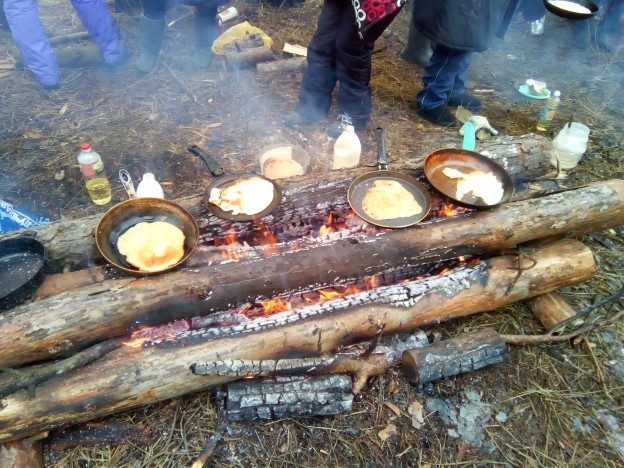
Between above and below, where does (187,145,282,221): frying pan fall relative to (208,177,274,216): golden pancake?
above

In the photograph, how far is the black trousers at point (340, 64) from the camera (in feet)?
16.5

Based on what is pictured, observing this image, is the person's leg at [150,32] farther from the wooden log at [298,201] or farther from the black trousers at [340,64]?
the wooden log at [298,201]

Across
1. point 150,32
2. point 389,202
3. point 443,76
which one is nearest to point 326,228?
point 389,202

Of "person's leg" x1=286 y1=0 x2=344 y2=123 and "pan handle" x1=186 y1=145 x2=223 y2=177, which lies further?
"person's leg" x1=286 y1=0 x2=344 y2=123

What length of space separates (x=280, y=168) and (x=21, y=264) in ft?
8.43

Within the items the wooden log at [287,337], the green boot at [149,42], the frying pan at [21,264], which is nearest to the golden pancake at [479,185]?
the wooden log at [287,337]

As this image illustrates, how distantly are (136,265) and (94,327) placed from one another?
0.51 metres

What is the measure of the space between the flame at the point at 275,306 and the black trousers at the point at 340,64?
3128 millimetres

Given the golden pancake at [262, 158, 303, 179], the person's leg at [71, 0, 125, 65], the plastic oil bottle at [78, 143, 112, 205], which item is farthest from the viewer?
the person's leg at [71, 0, 125, 65]

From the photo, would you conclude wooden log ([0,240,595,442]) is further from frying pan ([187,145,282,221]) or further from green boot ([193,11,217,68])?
green boot ([193,11,217,68])

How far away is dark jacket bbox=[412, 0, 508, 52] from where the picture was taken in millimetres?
5215

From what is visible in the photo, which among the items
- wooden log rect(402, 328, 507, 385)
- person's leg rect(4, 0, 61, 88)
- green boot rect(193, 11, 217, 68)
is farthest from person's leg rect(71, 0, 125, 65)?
wooden log rect(402, 328, 507, 385)

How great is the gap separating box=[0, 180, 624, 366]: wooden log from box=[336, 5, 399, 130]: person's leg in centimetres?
248

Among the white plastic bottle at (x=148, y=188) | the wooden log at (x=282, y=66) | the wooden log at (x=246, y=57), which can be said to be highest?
the white plastic bottle at (x=148, y=188)
